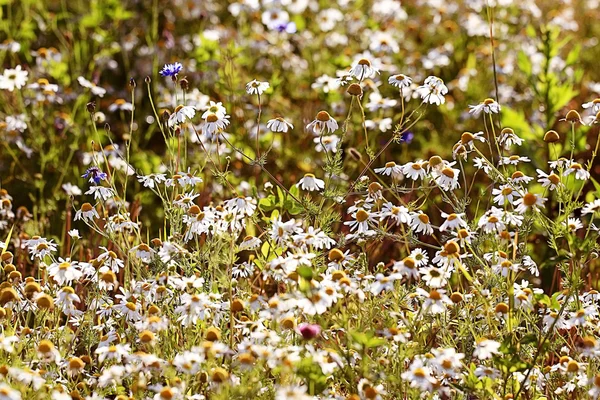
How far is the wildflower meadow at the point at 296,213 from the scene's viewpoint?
2.19 meters

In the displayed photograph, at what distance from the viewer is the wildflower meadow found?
7.20 feet

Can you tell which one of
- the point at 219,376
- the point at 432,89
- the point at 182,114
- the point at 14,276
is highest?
the point at 432,89

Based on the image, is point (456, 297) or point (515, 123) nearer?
point (456, 297)

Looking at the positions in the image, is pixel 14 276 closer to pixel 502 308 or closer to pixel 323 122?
pixel 323 122

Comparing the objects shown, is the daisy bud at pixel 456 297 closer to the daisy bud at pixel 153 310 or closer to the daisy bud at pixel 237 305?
the daisy bud at pixel 237 305

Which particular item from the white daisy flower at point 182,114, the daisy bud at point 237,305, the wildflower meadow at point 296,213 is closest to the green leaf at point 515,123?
the wildflower meadow at point 296,213

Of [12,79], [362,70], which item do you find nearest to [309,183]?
[362,70]

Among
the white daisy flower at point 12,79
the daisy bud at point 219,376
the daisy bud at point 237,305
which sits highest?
the white daisy flower at point 12,79

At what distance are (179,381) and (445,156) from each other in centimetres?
288

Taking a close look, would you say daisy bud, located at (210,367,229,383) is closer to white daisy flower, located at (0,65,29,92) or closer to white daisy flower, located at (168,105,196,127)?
white daisy flower, located at (168,105,196,127)

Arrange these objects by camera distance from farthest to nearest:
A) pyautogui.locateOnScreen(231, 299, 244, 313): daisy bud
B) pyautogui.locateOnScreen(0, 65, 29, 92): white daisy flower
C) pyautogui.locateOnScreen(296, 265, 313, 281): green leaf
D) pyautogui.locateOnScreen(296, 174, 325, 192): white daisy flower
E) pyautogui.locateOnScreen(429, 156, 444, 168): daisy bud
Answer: pyautogui.locateOnScreen(0, 65, 29, 92): white daisy flower, pyautogui.locateOnScreen(296, 174, 325, 192): white daisy flower, pyautogui.locateOnScreen(429, 156, 444, 168): daisy bud, pyautogui.locateOnScreen(231, 299, 244, 313): daisy bud, pyautogui.locateOnScreen(296, 265, 313, 281): green leaf

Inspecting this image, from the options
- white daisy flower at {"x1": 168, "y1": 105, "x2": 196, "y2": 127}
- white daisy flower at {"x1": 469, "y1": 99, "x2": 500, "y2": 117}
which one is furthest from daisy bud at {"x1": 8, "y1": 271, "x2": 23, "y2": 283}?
white daisy flower at {"x1": 469, "y1": 99, "x2": 500, "y2": 117}

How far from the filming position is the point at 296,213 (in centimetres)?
273

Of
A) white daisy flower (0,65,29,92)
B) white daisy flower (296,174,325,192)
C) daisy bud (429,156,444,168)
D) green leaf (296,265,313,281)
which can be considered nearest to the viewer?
green leaf (296,265,313,281)
